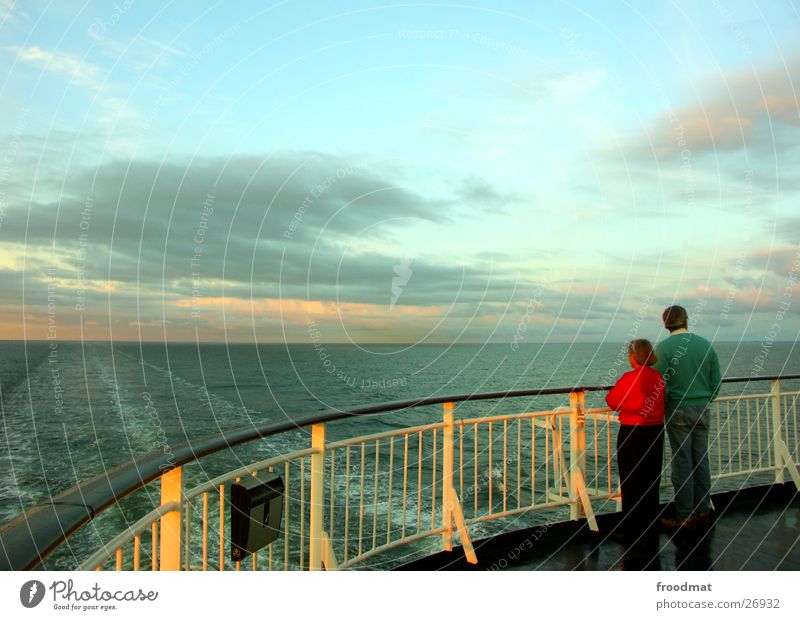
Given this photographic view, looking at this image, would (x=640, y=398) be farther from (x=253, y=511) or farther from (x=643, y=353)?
(x=253, y=511)

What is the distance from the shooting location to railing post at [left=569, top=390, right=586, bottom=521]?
431cm

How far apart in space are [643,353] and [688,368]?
19.2 inches

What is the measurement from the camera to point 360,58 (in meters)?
4.43

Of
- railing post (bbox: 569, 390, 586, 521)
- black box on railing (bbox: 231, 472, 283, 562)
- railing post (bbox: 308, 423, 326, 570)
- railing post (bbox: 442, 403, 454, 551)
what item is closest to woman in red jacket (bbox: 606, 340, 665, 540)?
railing post (bbox: 569, 390, 586, 521)

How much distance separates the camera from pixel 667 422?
162 inches

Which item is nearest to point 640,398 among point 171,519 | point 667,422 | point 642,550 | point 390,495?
point 667,422

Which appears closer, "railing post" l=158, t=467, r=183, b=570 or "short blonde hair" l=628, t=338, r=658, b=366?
"railing post" l=158, t=467, r=183, b=570

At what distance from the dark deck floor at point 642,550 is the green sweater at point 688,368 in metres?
1.02

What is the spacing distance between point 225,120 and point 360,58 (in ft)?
4.50

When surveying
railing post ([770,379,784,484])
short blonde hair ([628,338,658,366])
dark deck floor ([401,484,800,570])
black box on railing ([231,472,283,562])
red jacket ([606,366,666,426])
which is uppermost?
short blonde hair ([628,338,658,366])

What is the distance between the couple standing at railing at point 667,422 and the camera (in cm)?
387

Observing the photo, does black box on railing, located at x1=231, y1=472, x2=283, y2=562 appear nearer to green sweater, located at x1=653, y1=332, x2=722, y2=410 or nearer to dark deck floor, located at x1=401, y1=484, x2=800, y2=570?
dark deck floor, located at x1=401, y1=484, x2=800, y2=570

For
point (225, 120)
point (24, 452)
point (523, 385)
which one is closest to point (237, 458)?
point (24, 452)
